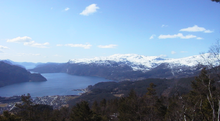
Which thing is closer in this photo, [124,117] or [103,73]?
[124,117]

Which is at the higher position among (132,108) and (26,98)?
(26,98)

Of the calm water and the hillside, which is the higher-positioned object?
the hillside

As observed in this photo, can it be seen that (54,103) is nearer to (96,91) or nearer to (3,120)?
(96,91)

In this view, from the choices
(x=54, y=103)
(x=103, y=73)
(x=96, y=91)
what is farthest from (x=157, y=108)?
(x=103, y=73)

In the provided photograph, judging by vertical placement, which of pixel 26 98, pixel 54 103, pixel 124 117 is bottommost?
pixel 54 103

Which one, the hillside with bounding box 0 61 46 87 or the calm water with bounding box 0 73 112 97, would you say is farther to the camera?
the hillside with bounding box 0 61 46 87

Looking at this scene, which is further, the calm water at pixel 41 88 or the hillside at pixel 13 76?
the hillside at pixel 13 76

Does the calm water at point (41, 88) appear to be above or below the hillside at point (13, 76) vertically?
below

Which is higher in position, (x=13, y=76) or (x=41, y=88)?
(x=13, y=76)

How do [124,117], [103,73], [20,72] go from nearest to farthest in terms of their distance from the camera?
[124,117] < [20,72] < [103,73]

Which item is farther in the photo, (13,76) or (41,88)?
(13,76)

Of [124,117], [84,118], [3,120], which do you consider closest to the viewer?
[3,120]
